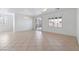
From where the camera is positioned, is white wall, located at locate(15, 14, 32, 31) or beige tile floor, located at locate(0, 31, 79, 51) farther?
white wall, located at locate(15, 14, 32, 31)

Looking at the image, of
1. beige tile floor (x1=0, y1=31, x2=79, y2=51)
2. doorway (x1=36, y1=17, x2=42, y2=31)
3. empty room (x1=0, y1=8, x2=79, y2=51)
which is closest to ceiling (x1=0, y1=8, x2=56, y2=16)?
empty room (x1=0, y1=8, x2=79, y2=51)

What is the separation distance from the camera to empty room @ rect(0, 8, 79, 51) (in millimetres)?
1952

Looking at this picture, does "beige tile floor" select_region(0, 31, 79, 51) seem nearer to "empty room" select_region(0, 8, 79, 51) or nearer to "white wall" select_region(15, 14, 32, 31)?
"empty room" select_region(0, 8, 79, 51)

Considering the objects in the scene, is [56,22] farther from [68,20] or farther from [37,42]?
[37,42]

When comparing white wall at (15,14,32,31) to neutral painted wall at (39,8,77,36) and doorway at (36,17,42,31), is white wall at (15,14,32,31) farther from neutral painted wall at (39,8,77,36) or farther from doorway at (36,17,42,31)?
neutral painted wall at (39,8,77,36)

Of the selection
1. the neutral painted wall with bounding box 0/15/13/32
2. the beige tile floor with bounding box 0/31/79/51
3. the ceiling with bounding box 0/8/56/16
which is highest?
the ceiling with bounding box 0/8/56/16

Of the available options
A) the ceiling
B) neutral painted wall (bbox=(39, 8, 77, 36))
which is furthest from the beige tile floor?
the ceiling

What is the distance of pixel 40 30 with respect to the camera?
211 centimetres

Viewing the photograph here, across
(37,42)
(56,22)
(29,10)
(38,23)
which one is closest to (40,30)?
(38,23)

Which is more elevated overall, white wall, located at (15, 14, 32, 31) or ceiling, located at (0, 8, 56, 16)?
ceiling, located at (0, 8, 56, 16)

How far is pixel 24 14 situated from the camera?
82.1 inches

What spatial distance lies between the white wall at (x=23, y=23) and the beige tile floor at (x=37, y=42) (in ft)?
0.60
